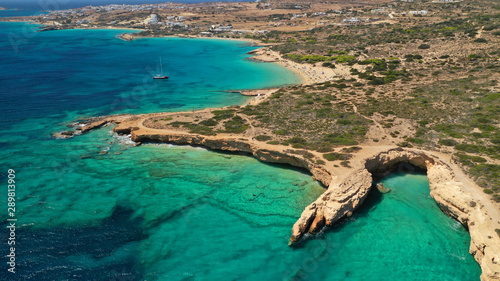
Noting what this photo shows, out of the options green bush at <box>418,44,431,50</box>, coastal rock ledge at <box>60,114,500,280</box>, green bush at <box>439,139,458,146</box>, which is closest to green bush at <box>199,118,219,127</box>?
coastal rock ledge at <box>60,114,500,280</box>

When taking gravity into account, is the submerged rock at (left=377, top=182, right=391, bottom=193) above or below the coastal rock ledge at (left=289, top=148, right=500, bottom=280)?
below

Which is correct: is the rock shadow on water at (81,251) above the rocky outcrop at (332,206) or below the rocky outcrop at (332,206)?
below

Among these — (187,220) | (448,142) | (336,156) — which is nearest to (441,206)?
(448,142)

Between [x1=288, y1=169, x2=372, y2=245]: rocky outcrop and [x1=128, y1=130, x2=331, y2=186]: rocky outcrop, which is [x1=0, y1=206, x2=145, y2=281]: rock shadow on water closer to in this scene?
[x1=288, y1=169, x2=372, y2=245]: rocky outcrop

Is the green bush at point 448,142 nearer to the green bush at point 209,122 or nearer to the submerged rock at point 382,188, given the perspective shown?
the submerged rock at point 382,188

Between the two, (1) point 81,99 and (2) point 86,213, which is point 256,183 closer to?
(2) point 86,213

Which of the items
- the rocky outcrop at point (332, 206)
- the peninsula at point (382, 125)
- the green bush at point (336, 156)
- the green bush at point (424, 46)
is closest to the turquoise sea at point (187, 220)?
the rocky outcrop at point (332, 206)

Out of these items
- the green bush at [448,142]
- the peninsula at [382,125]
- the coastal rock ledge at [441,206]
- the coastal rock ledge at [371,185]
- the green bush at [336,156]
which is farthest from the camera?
the green bush at [448,142]

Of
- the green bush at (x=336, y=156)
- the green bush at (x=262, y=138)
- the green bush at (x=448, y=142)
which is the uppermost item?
the green bush at (x=448, y=142)
